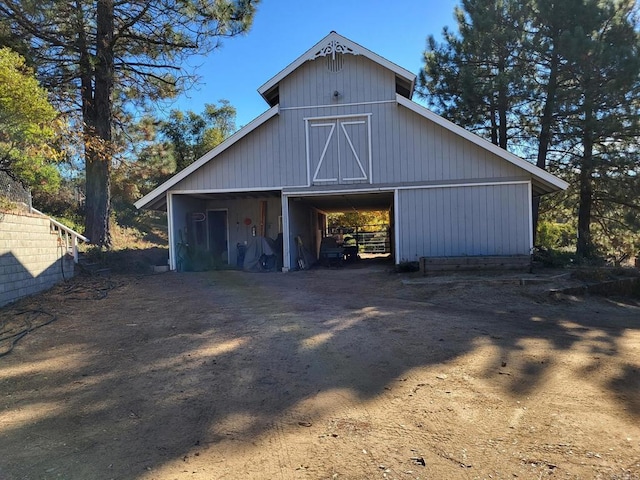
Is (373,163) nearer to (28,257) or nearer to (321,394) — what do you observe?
(28,257)

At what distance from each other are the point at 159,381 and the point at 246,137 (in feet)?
35.0

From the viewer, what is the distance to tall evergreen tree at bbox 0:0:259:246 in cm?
Answer: 1298

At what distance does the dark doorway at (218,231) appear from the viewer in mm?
18297

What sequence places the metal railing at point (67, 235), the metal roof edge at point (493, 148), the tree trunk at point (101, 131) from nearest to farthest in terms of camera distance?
the metal railing at point (67, 235)
the metal roof edge at point (493, 148)
the tree trunk at point (101, 131)

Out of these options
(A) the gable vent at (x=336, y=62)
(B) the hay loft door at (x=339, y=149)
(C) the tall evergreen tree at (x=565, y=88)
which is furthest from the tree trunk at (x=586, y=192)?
(A) the gable vent at (x=336, y=62)

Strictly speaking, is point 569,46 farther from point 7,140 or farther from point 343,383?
point 7,140

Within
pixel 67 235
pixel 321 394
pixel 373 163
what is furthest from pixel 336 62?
pixel 321 394

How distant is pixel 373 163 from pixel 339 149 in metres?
1.16

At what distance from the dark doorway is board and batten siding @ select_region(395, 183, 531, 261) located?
7.97m

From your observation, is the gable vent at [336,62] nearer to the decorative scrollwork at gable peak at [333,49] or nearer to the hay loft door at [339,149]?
the decorative scrollwork at gable peak at [333,49]

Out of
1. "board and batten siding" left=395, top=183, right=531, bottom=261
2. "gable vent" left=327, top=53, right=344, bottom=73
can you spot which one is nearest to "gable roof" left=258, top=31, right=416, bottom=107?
"gable vent" left=327, top=53, right=344, bottom=73

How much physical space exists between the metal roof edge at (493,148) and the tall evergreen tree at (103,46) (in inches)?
265

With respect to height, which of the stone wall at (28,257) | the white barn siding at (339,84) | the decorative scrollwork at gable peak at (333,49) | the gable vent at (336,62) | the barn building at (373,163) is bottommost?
the stone wall at (28,257)

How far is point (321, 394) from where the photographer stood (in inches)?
169
